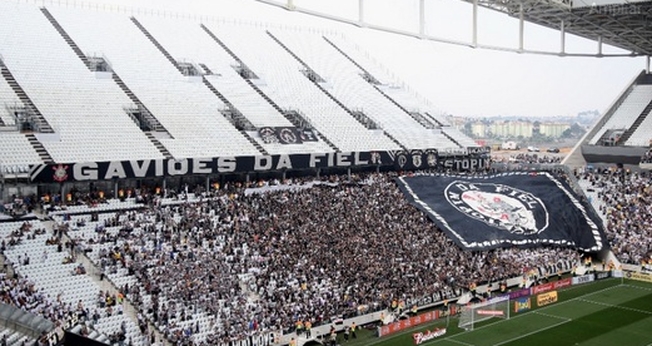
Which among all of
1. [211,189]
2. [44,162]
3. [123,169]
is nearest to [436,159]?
[211,189]

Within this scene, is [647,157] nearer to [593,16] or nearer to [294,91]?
[593,16]

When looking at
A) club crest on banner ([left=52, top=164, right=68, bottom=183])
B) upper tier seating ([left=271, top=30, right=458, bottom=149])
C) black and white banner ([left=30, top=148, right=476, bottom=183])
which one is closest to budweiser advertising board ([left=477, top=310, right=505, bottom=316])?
black and white banner ([left=30, top=148, right=476, bottom=183])

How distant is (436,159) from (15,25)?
28350 mm

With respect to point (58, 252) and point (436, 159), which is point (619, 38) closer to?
point (436, 159)

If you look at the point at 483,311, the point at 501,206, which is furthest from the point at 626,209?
the point at 483,311

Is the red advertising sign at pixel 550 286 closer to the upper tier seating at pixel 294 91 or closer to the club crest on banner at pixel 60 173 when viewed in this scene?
the upper tier seating at pixel 294 91

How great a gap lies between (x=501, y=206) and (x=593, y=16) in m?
12.5

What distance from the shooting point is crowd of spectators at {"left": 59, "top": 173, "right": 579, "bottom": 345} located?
29.9 meters

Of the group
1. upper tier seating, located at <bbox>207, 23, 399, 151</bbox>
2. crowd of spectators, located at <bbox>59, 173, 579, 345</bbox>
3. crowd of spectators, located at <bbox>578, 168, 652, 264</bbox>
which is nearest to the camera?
crowd of spectators, located at <bbox>59, 173, 579, 345</bbox>

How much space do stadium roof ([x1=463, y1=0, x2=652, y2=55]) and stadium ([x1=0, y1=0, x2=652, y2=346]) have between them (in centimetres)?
24

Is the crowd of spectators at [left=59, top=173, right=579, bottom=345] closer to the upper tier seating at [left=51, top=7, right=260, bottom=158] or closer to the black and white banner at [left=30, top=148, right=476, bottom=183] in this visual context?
the black and white banner at [left=30, top=148, right=476, bottom=183]

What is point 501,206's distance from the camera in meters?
46.9

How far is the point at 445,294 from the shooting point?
35.8m

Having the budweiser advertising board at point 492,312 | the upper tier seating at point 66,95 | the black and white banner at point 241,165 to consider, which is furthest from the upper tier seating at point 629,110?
the upper tier seating at point 66,95
